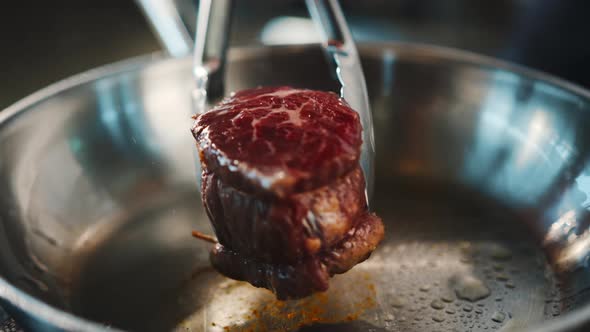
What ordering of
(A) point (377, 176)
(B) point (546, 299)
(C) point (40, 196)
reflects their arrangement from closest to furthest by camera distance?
(B) point (546, 299) → (C) point (40, 196) → (A) point (377, 176)

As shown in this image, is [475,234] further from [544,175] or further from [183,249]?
[183,249]

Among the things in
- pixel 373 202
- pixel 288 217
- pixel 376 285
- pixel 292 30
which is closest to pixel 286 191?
pixel 288 217

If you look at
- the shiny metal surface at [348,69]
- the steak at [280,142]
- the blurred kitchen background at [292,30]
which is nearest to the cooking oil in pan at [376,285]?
the shiny metal surface at [348,69]

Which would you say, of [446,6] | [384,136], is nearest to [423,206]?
Result: [384,136]

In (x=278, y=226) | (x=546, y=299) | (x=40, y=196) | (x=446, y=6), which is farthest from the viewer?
(x=446, y=6)

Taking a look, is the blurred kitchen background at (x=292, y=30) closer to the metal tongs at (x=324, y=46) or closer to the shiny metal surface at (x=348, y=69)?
the metal tongs at (x=324, y=46)

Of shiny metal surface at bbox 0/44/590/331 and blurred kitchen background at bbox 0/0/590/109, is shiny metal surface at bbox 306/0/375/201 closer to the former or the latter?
shiny metal surface at bbox 0/44/590/331

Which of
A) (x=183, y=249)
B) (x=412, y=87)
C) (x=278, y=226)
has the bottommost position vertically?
(x=183, y=249)
